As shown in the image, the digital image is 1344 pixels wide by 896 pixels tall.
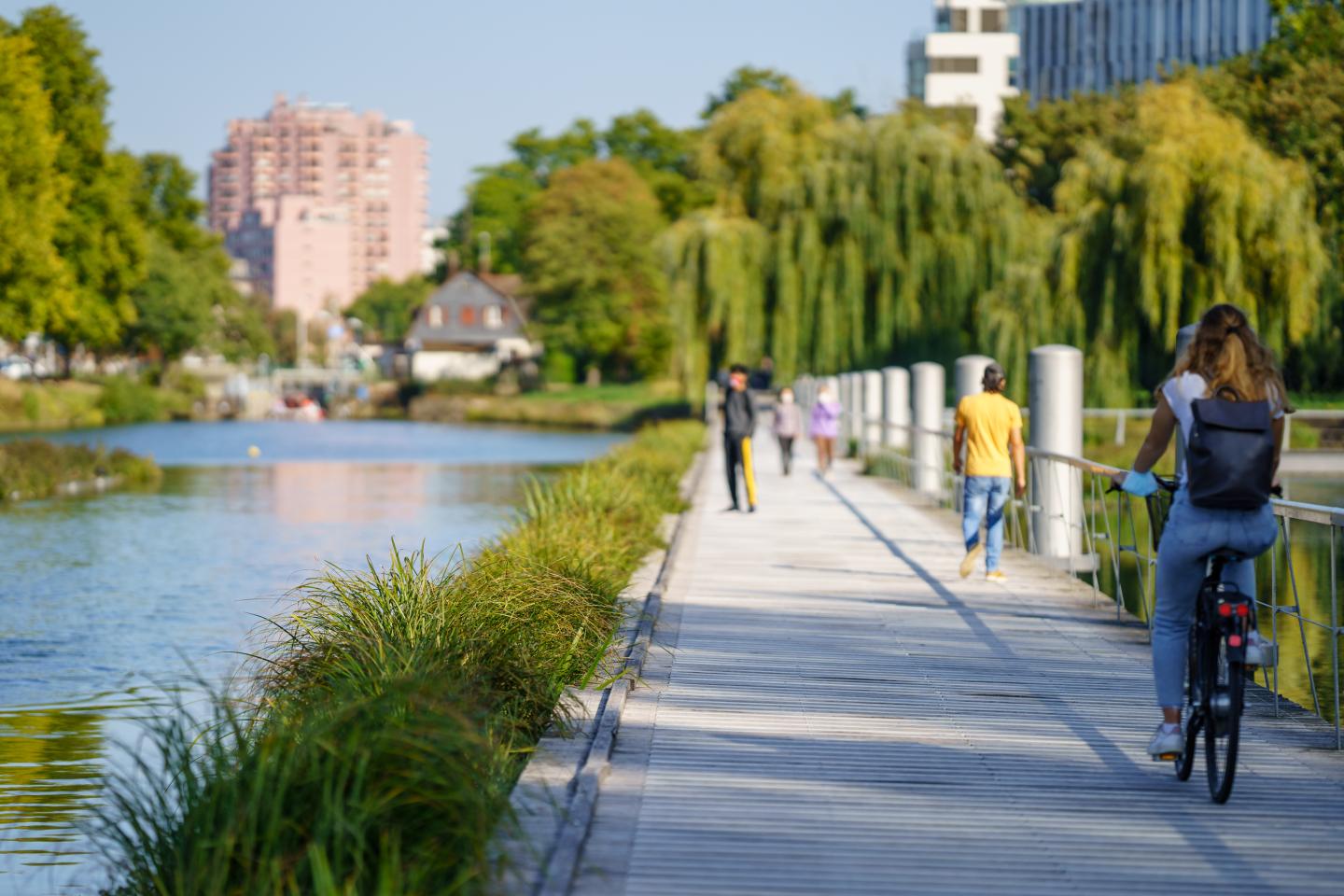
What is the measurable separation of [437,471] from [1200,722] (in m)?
42.9

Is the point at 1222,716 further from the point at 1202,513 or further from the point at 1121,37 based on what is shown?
the point at 1121,37

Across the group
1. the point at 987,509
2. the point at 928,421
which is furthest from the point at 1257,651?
the point at 928,421

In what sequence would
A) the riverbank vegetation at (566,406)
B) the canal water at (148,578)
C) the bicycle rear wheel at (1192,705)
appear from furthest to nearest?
1. the riverbank vegetation at (566,406)
2. the canal water at (148,578)
3. the bicycle rear wheel at (1192,705)

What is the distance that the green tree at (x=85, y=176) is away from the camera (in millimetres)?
67438

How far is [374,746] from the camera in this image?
5477mm

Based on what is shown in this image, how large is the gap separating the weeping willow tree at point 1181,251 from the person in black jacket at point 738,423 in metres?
15.6

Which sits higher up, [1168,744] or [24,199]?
[24,199]

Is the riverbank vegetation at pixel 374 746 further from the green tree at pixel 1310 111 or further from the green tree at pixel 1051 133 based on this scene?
the green tree at pixel 1051 133

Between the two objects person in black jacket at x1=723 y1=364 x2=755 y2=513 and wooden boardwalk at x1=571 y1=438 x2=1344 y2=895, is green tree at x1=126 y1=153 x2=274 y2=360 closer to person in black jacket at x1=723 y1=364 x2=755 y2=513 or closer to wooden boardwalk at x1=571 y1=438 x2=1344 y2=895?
person in black jacket at x1=723 y1=364 x2=755 y2=513

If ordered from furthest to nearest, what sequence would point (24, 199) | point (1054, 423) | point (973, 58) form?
point (973, 58)
point (24, 199)
point (1054, 423)

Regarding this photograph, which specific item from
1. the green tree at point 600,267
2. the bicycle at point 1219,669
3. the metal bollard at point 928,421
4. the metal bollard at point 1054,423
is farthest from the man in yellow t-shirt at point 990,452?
the green tree at point 600,267

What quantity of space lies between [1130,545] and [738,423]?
4559mm

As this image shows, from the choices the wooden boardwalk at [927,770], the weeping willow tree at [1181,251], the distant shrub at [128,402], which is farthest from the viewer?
the distant shrub at [128,402]

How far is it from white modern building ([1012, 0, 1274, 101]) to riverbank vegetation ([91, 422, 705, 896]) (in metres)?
94.1
